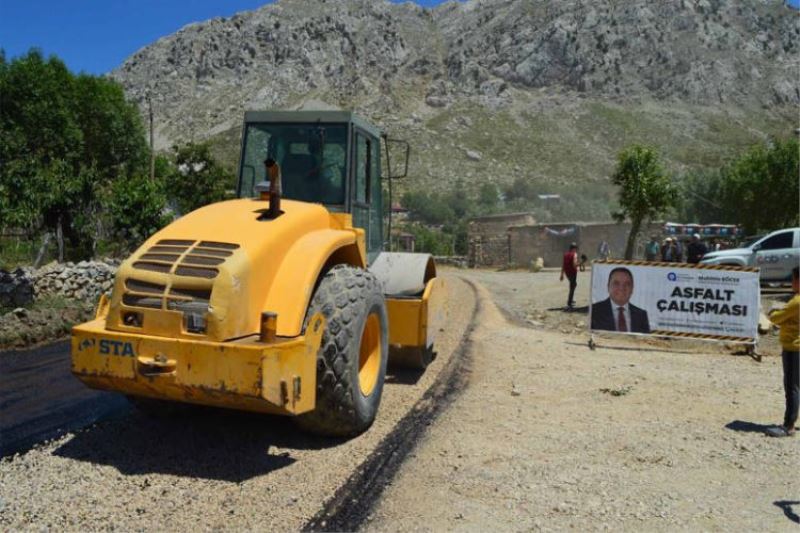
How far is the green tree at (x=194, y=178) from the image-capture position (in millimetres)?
28641

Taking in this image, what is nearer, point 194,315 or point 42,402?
point 194,315

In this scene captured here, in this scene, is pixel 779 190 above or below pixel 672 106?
below

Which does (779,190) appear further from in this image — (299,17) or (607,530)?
(299,17)

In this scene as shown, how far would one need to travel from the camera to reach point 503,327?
524 inches

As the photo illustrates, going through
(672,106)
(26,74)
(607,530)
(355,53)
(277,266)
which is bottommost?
(607,530)

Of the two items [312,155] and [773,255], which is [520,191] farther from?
[312,155]

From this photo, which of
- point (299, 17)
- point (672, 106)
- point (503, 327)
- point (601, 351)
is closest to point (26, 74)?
→ point (503, 327)

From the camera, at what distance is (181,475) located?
4539mm

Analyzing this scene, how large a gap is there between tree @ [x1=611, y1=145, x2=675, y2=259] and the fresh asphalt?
16.9 metres

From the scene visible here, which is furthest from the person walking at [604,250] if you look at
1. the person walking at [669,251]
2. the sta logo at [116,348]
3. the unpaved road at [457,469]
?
the sta logo at [116,348]

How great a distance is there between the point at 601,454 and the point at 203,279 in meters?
3.48

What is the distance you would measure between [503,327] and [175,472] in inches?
374

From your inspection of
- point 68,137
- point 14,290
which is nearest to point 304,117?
point 14,290

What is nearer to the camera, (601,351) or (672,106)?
(601,351)
